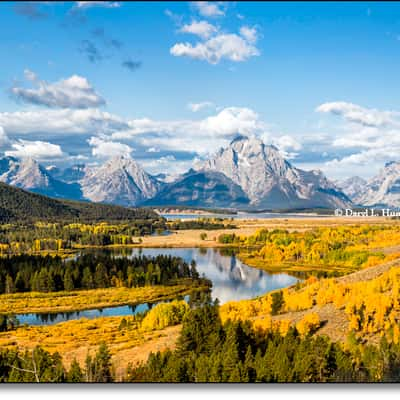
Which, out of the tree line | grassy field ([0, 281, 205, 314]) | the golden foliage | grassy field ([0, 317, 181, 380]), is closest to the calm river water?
grassy field ([0, 281, 205, 314])

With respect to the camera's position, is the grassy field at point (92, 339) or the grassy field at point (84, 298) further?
the grassy field at point (84, 298)

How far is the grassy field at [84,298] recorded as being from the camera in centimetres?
6425

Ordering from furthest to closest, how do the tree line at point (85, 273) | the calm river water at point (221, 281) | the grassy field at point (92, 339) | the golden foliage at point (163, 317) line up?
the tree line at point (85, 273), the calm river water at point (221, 281), the golden foliage at point (163, 317), the grassy field at point (92, 339)

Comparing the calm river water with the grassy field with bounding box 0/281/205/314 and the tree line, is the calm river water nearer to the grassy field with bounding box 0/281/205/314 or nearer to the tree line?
the grassy field with bounding box 0/281/205/314

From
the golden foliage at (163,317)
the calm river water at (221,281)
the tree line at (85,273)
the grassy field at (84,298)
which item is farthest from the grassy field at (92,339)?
the tree line at (85,273)

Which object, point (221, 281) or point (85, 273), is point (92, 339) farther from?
point (221, 281)

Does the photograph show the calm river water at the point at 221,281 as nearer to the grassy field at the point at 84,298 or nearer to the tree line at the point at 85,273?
→ the grassy field at the point at 84,298

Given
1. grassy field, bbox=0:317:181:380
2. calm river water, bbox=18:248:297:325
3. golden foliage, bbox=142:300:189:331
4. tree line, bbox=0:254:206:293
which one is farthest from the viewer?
tree line, bbox=0:254:206:293

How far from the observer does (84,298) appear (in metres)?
70.1

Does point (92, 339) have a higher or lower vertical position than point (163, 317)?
lower

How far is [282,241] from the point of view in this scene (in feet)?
435

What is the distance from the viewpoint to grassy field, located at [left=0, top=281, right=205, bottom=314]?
64.2 metres

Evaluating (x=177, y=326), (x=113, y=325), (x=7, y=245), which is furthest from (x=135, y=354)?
(x=7, y=245)

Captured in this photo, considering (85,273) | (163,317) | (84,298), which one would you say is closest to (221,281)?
(85,273)
